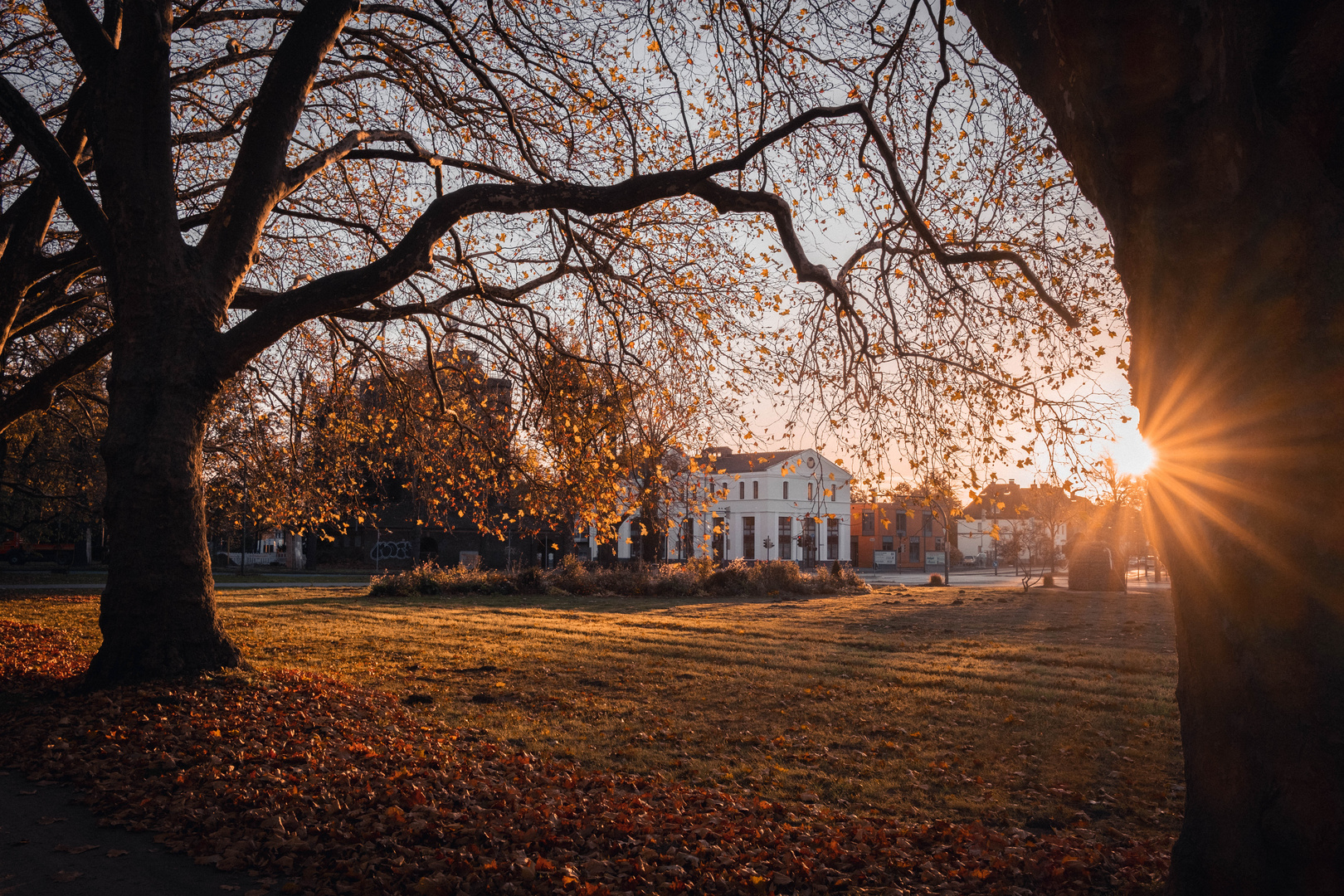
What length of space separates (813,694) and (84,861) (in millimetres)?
6949

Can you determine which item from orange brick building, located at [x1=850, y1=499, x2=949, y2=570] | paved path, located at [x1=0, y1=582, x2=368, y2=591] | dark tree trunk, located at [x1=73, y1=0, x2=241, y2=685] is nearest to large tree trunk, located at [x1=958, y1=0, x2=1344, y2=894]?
dark tree trunk, located at [x1=73, y1=0, x2=241, y2=685]

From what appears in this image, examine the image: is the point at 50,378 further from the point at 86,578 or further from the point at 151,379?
the point at 86,578

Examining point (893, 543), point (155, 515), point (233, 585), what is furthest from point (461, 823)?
point (893, 543)

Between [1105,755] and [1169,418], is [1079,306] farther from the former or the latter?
[1169,418]

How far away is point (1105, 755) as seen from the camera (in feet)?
21.7

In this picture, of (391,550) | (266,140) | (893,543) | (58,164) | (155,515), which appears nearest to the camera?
(155,515)

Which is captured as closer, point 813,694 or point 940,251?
point 940,251

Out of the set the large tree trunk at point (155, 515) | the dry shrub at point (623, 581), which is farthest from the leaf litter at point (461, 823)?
the dry shrub at point (623, 581)

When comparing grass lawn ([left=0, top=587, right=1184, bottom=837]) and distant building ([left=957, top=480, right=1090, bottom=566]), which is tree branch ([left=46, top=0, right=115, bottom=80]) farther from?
distant building ([left=957, top=480, right=1090, bottom=566])

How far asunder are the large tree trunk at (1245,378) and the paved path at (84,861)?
4277 millimetres

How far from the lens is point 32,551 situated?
44.8 meters

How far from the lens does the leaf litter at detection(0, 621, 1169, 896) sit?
12.7 feet

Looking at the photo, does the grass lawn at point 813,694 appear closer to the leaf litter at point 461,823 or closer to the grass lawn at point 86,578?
the leaf litter at point 461,823

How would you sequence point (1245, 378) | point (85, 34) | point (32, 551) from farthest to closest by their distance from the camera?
point (32, 551), point (85, 34), point (1245, 378)
